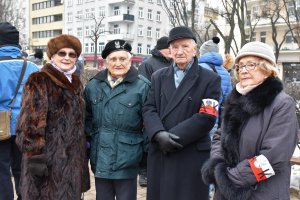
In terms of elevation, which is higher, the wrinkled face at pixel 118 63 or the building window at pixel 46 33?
the building window at pixel 46 33

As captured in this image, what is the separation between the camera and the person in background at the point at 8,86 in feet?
12.4

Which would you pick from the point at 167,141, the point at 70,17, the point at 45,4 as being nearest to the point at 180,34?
the point at 167,141

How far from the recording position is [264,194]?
2.29 m

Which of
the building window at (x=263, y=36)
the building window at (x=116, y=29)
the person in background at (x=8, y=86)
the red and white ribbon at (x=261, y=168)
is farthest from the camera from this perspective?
the building window at (x=116, y=29)

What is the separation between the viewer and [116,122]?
125 inches

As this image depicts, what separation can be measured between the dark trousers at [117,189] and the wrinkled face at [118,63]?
40.3 inches

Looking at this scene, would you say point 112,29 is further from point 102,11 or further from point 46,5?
point 46,5

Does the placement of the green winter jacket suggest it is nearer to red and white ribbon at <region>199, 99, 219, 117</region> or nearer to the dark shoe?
red and white ribbon at <region>199, 99, 219, 117</region>

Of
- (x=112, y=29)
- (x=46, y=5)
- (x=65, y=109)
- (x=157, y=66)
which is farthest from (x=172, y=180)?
(x=46, y=5)

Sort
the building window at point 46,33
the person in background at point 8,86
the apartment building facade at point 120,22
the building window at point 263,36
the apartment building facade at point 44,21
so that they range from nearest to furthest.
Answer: the person in background at point 8,86, the building window at point 263,36, the apartment building facade at point 120,22, the apartment building facade at point 44,21, the building window at point 46,33

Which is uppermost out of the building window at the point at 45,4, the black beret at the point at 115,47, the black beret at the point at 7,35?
the building window at the point at 45,4

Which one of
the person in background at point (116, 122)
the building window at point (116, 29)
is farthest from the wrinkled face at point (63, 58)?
the building window at point (116, 29)

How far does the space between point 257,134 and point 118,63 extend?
152 cm

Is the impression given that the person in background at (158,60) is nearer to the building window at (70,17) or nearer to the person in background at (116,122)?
the person in background at (116,122)
